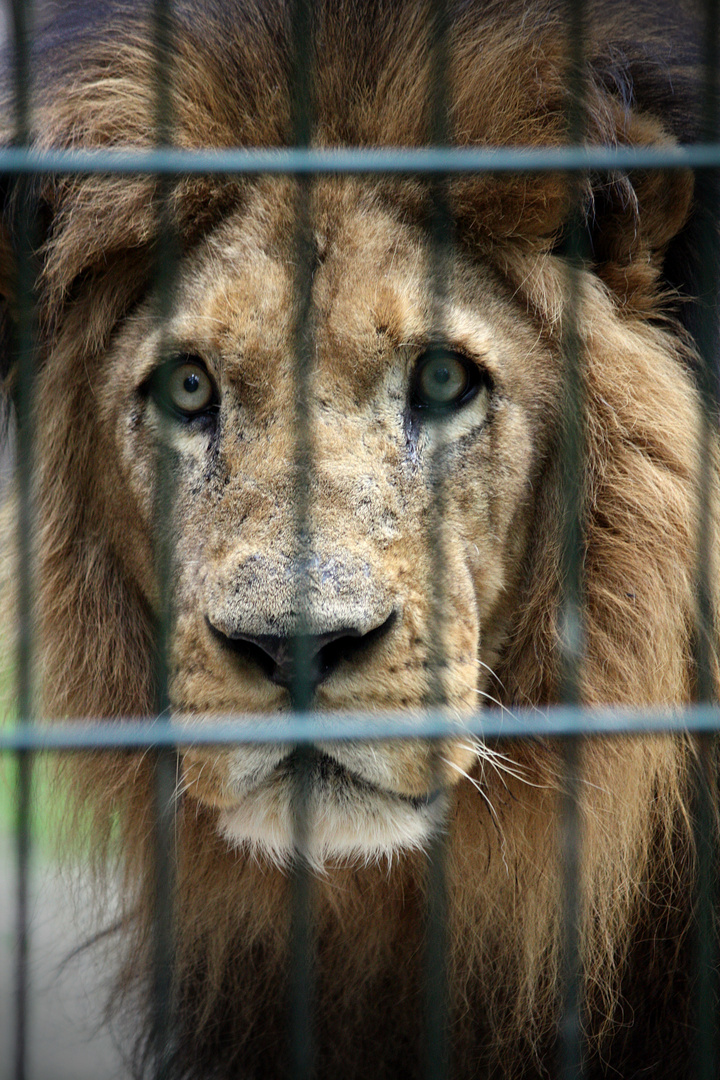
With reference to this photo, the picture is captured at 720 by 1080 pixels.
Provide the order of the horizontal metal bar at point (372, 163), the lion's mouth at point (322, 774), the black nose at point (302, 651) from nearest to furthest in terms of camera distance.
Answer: the horizontal metal bar at point (372, 163) → the black nose at point (302, 651) → the lion's mouth at point (322, 774)

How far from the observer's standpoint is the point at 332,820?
1747mm

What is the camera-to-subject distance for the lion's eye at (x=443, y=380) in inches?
73.5

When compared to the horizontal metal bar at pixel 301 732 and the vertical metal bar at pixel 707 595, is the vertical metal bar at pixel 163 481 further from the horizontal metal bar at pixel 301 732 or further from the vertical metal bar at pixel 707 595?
the vertical metal bar at pixel 707 595

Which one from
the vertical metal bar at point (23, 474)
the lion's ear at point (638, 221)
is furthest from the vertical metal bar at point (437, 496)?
the vertical metal bar at point (23, 474)

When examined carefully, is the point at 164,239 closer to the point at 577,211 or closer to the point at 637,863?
the point at 577,211

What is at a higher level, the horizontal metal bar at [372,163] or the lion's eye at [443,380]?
the horizontal metal bar at [372,163]

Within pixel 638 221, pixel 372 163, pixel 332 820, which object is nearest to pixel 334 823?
pixel 332 820

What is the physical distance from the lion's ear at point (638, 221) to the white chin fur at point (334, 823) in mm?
906

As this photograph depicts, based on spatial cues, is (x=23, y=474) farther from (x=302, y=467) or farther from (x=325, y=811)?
(x=325, y=811)

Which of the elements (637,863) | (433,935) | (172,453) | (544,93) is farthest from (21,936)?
(544,93)

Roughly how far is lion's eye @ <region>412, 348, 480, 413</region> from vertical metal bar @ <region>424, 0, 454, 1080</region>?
0.10 ft

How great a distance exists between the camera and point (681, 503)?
1.99 meters

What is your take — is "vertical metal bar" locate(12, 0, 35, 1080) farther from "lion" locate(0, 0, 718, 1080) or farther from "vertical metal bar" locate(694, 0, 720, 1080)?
"vertical metal bar" locate(694, 0, 720, 1080)

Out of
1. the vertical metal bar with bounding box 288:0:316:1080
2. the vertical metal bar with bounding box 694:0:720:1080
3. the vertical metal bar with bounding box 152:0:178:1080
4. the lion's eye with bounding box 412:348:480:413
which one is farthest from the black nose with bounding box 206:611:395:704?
the vertical metal bar with bounding box 694:0:720:1080
